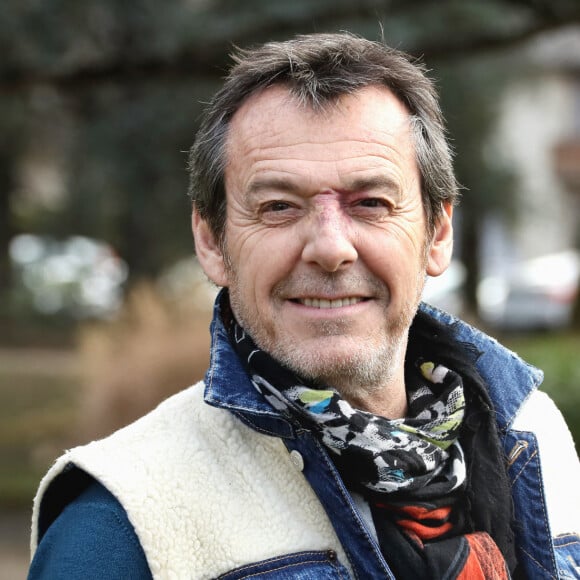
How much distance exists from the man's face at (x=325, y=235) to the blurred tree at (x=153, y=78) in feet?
14.0

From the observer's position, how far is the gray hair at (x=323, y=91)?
226 centimetres

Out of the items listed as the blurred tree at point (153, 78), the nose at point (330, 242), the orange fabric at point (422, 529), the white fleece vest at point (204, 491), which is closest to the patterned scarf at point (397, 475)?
the orange fabric at point (422, 529)

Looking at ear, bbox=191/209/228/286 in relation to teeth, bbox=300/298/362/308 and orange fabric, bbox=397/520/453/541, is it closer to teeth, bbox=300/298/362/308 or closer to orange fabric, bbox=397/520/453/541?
teeth, bbox=300/298/362/308

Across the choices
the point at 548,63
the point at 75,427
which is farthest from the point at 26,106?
the point at 548,63

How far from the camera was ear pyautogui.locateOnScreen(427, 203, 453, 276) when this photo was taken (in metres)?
2.49

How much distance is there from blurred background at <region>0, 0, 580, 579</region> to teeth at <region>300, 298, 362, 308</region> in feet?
3.65

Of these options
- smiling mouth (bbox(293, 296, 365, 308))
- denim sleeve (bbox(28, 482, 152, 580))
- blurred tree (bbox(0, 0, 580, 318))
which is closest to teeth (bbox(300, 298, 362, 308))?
smiling mouth (bbox(293, 296, 365, 308))

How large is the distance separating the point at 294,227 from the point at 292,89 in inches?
12.1

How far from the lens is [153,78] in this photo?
7.18m

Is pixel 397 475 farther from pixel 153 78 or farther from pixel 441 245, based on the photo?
pixel 153 78

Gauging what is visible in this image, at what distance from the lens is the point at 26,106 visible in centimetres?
1434

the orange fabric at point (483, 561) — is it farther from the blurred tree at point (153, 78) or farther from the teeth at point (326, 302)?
the blurred tree at point (153, 78)

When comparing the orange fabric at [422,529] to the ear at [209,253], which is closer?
the orange fabric at [422,529]

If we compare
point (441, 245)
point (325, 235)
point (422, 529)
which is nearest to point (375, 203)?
point (325, 235)
